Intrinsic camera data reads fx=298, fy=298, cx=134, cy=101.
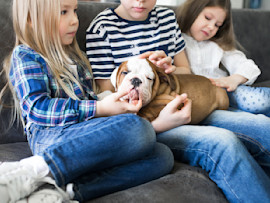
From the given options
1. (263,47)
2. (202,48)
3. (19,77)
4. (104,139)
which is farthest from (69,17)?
(263,47)

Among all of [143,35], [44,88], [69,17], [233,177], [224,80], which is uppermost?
[69,17]

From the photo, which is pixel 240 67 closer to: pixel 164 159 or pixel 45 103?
pixel 164 159

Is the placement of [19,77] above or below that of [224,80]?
above

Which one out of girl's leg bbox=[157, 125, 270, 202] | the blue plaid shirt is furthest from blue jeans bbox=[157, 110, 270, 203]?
the blue plaid shirt

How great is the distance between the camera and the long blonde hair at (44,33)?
3.56 feet

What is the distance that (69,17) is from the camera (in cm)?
114

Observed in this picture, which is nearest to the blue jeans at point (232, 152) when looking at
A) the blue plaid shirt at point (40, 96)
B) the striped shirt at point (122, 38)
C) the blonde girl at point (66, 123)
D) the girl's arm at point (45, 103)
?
the blonde girl at point (66, 123)

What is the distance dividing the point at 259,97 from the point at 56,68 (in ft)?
3.04

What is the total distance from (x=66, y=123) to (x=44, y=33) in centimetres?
35

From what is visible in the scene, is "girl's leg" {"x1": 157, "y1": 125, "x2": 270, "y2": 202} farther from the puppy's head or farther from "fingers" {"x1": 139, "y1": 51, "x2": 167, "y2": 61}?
"fingers" {"x1": 139, "y1": 51, "x2": 167, "y2": 61}

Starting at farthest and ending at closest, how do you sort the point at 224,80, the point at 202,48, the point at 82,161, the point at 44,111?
the point at 202,48 < the point at 224,80 < the point at 44,111 < the point at 82,161

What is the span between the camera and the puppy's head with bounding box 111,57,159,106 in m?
1.03

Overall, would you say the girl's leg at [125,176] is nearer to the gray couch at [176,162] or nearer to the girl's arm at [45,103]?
the gray couch at [176,162]

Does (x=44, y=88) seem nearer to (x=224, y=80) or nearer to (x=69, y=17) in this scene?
(x=69, y=17)
